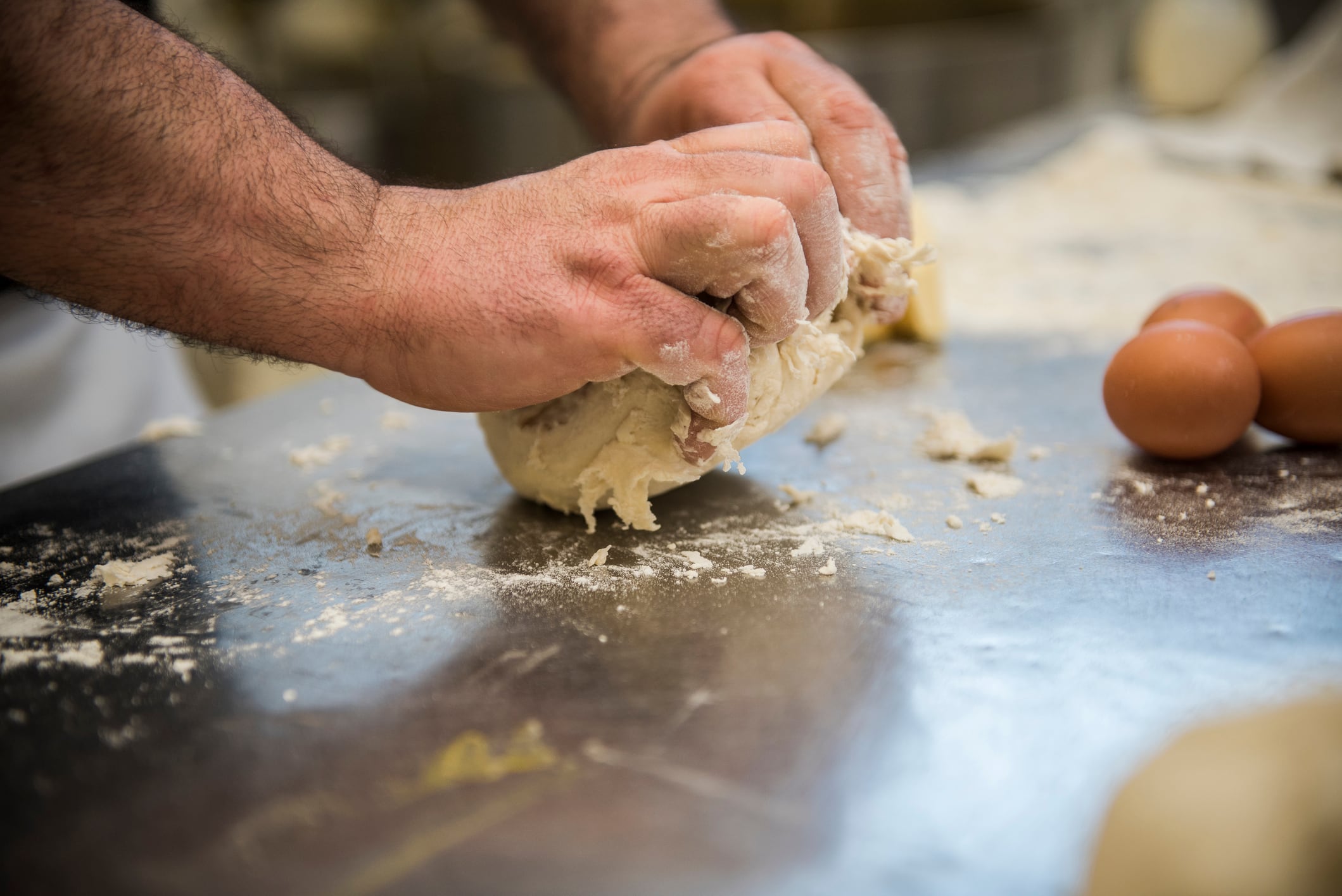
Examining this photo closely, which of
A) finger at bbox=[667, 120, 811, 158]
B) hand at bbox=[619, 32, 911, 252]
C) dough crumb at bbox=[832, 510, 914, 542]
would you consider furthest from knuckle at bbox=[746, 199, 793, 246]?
dough crumb at bbox=[832, 510, 914, 542]

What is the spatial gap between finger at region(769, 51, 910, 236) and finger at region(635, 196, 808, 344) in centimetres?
27

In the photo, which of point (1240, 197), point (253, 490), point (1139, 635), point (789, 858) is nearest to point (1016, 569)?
point (1139, 635)

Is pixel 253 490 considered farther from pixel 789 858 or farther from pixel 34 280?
pixel 789 858

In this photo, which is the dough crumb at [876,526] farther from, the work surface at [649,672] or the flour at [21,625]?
the flour at [21,625]

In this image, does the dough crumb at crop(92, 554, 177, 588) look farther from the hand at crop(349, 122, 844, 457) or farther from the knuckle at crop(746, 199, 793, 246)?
the knuckle at crop(746, 199, 793, 246)

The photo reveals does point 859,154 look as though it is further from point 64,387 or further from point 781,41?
point 64,387

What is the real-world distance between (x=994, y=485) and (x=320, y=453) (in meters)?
0.99

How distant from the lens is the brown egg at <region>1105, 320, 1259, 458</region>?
1204 millimetres

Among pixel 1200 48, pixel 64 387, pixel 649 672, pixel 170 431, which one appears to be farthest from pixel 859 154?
pixel 1200 48

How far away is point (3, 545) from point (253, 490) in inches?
11.8

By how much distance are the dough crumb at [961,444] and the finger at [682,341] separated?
0.40 metres

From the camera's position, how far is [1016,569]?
3.26ft

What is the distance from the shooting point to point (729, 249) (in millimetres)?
960

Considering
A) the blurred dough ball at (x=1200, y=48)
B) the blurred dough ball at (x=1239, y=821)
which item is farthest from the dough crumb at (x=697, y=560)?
the blurred dough ball at (x=1200, y=48)
